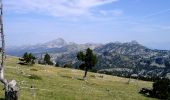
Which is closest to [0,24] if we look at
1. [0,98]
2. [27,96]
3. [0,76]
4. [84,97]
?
[0,76]

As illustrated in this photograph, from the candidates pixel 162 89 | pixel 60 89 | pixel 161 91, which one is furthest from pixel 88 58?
pixel 60 89

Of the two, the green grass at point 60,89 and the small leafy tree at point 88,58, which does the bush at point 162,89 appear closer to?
the green grass at point 60,89

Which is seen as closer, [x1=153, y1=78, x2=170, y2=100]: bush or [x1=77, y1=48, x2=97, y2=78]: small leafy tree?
[x1=153, y1=78, x2=170, y2=100]: bush

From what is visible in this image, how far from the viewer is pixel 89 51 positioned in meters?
113

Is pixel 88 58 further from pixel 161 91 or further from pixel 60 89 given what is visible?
pixel 60 89

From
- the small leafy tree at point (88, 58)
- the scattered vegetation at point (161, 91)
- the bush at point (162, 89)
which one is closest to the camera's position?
the scattered vegetation at point (161, 91)

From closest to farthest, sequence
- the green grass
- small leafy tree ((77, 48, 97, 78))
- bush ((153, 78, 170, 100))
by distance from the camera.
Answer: the green grass, bush ((153, 78, 170, 100)), small leafy tree ((77, 48, 97, 78))

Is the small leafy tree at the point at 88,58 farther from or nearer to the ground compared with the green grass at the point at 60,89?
farther from the ground

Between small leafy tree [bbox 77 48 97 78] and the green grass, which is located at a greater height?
small leafy tree [bbox 77 48 97 78]

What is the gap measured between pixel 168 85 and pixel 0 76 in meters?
58.2

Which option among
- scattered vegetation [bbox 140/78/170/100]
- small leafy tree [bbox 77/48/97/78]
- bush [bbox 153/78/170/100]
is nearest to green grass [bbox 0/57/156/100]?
scattered vegetation [bbox 140/78/170/100]

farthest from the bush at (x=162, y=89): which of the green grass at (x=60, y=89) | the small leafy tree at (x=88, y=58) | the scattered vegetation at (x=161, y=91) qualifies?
the small leafy tree at (x=88, y=58)

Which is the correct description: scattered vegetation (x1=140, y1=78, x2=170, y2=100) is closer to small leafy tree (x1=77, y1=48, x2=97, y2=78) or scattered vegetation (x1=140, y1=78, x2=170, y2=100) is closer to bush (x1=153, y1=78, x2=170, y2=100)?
bush (x1=153, y1=78, x2=170, y2=100)

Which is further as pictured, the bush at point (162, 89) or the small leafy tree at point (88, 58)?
the small leafy tree at point (88, 58)
